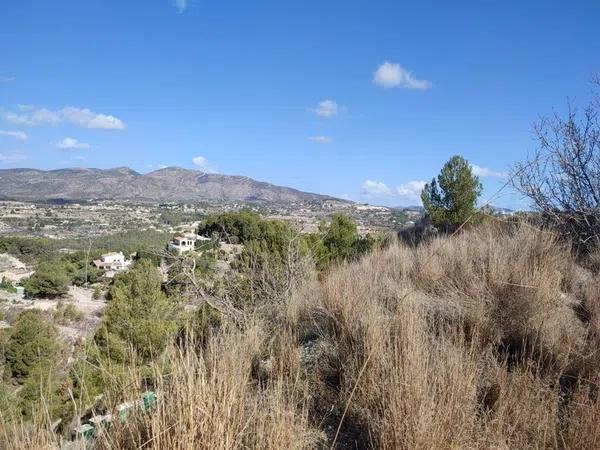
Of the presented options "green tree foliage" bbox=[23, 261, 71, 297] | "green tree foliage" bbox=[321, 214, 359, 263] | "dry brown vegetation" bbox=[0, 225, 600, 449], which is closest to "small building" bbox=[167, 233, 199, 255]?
"dry brown vegetation" bbox=[0, 225, 600, 449]

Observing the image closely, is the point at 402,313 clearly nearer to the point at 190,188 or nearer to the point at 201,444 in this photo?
the point at 201,444

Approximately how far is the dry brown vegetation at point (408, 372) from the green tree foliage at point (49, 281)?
45.6m

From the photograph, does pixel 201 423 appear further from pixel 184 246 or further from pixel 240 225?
pixel 240 225

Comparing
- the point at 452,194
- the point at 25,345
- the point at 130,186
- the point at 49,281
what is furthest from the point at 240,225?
the point at 130,186

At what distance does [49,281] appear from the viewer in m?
42.2

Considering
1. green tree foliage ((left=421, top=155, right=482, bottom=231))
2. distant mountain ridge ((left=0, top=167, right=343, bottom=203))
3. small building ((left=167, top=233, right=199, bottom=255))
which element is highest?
distant mountain ridge ((left=0, top=167, right=343, bottom=203))

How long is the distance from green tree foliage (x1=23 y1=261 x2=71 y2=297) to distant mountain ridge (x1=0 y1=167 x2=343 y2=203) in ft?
160

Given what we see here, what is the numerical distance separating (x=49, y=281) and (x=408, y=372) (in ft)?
160

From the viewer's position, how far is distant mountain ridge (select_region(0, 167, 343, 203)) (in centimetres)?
9744

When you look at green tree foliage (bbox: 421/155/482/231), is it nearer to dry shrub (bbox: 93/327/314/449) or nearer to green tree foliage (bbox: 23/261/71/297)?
dry shrub (bbox: 93/327/314/449)

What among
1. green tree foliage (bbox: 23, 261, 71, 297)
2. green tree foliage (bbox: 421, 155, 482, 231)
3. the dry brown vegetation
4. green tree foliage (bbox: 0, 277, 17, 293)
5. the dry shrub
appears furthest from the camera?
green tree foliage (bbox: 0, 277, 17, 293)

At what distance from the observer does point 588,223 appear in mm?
5430

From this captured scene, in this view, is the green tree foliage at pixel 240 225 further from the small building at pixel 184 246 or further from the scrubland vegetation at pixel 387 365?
the scrubland vegetation at pixel 387 365

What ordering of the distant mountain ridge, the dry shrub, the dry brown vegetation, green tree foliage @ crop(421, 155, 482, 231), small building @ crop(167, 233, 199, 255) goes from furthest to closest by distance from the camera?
1. the distant mountain ridge
2. green tree foliage @ crop(421, 155, 482, 231)
3. small building @ crop(167, 233, 199, 255)
4. the dry brown vegetation
5. the dry shrub
